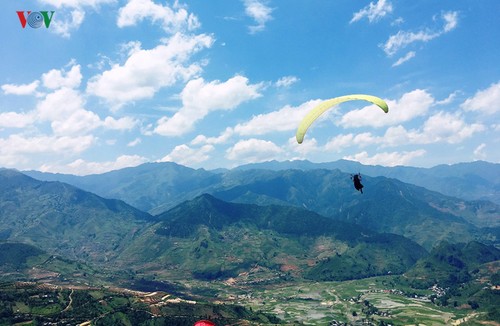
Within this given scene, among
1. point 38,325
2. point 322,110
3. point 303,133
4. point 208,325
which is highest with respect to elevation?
point 322,110

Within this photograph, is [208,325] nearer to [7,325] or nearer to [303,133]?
[303,133]

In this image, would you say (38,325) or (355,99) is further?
(38,325)

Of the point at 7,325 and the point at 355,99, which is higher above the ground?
the point at 355,99

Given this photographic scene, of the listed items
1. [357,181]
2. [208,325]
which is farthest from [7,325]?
[357,181]

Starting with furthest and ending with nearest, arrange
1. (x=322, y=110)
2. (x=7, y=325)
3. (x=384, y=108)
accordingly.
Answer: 1. (x=7, y=325)
2. (x=322, y=110)
3. (x=384, y=108)

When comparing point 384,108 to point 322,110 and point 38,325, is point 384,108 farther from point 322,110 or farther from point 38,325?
point 38,325

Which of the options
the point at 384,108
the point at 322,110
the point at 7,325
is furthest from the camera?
the point at 7,325

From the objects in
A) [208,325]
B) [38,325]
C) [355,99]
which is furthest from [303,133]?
[38,325]

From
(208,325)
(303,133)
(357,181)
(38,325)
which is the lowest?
(38,325)

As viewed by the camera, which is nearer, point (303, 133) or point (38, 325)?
point (303, 133)

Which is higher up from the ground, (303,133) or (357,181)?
(303,133)
